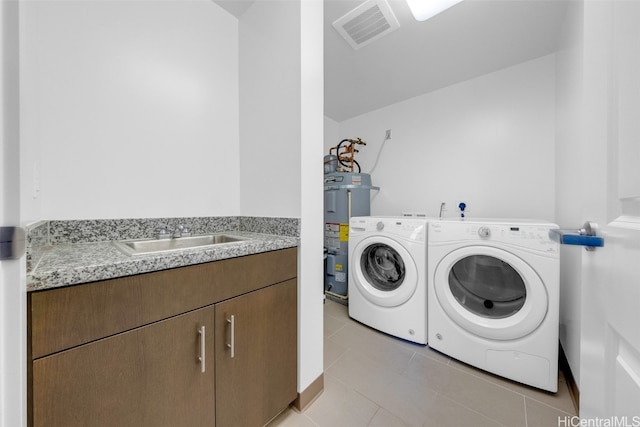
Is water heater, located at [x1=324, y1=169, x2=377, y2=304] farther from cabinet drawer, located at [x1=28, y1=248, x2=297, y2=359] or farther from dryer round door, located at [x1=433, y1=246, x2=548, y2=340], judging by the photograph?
cabinet drawer, located at [x1=28, y1=248, x2=297, y2=359]

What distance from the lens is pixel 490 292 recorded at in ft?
4.79

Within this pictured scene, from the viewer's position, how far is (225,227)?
1482mm

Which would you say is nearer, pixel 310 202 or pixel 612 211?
pixel 612 211

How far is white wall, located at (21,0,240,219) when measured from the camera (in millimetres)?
964

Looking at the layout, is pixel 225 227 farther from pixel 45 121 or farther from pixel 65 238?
pixel 45 121

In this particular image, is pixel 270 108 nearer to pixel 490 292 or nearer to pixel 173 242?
pixel 173 242

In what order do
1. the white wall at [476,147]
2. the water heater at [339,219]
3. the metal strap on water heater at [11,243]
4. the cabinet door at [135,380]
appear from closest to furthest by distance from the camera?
the metal strap on water heater at [11,243] < the cabinet door at [135,380] < the white wall at [476,147] < the water heater at [339,219]

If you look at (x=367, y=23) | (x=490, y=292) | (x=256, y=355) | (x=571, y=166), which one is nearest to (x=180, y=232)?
(x=256, y=355)

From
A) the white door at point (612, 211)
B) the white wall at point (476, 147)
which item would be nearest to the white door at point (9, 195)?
the white door at point (612, 211)

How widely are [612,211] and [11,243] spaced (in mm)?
964

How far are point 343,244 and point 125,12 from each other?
2.27 metres

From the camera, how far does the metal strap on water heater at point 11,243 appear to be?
0.29 meters

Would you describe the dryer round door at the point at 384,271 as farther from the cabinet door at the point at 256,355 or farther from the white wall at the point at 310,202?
the cabinet door at the point at 256,355

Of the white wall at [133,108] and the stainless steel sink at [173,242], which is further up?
the white wall at [133,108]
